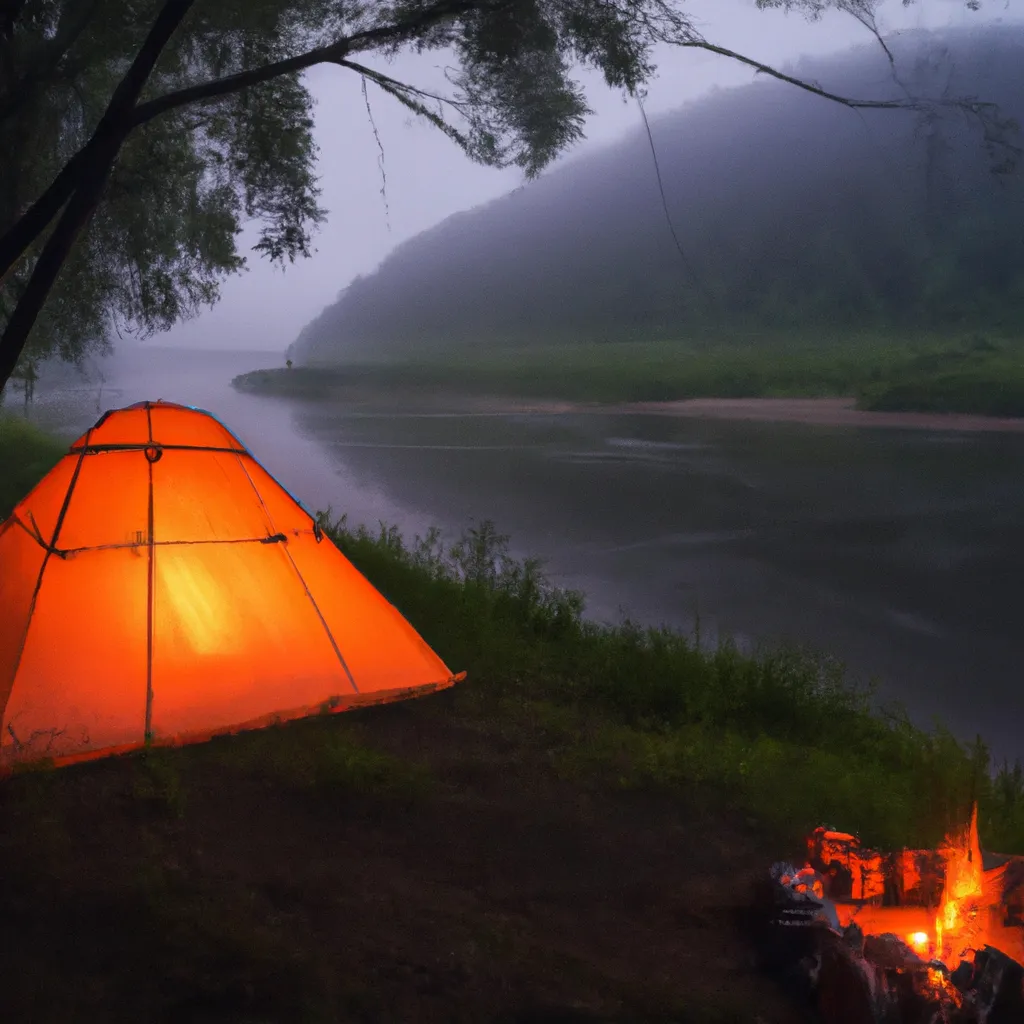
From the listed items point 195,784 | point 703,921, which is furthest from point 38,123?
point 703,921

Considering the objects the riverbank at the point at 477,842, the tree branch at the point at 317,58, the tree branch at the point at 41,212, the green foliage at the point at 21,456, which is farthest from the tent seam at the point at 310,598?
the green foliage at the point at 21,456

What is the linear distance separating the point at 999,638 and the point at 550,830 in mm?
7725

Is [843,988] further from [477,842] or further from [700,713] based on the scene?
[700,713]

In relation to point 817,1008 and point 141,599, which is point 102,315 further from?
point 817,1008

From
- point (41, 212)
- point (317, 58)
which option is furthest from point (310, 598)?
point (317, 58)

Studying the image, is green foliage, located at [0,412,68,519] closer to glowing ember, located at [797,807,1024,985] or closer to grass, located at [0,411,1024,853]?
grass, located at [0,411,1024,853]

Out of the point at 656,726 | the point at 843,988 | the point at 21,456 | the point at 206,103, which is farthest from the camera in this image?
the point at 21,456

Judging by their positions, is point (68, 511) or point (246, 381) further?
point (246, 381)

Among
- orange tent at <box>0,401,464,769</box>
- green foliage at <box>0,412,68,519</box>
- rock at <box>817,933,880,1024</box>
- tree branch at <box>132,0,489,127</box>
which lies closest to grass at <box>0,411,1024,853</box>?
orange tent at <box>0,401,464,769</box>

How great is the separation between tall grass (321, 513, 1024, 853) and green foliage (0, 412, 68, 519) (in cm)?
668

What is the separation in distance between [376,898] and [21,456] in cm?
1506

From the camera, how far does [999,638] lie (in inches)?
400

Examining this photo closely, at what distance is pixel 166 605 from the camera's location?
5.09 meters

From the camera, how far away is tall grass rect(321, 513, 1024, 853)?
15.6 feet
